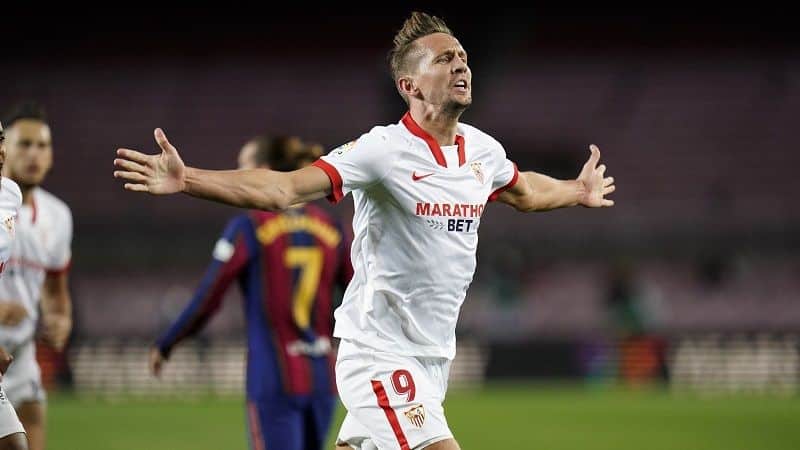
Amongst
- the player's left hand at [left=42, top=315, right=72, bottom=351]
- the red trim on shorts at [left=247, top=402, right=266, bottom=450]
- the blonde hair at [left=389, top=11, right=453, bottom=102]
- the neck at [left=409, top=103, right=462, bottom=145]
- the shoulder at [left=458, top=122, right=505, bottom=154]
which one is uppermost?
the blonde hair at [left=389, top=11, right=453, bottom=102]

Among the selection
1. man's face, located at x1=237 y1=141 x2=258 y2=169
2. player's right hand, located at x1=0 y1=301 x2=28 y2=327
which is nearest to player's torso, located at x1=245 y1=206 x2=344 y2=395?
man's face, located at x1=237 y1=141 x2=258 y2=169

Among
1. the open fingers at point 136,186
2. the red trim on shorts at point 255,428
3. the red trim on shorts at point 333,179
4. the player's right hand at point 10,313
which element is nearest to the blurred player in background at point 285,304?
the red trim on shorts at point 255,428

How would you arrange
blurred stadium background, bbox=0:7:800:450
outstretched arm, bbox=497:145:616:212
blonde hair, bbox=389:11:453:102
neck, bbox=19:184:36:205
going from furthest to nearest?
blurred stadium background, bbox=0:7:800:450 → neck, bbox=19:184:36:205 → outstretched arm, bbox=497:145:616:212 → blonde hair, bbox=389:11:453:102

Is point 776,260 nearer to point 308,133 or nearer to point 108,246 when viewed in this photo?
Result: point 308,133

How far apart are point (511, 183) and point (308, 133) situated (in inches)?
907

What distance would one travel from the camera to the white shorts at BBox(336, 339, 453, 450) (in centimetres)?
522

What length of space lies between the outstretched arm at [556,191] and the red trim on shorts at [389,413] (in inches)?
43.8

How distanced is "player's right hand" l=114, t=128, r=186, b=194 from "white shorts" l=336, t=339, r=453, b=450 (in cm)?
117

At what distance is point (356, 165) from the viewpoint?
5.18m

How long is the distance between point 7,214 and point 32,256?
196 cm

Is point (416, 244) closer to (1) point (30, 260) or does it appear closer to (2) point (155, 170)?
(2) point (155, 170)

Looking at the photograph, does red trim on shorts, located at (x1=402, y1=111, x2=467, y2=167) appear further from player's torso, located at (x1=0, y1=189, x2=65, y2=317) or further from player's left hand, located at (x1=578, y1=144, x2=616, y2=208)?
player's torso, located at (x1=0, y1=189, x2=65, y2=317)

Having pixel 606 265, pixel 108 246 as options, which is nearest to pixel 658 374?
pixel 606 265

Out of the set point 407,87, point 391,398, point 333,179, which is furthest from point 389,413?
point 407,87
